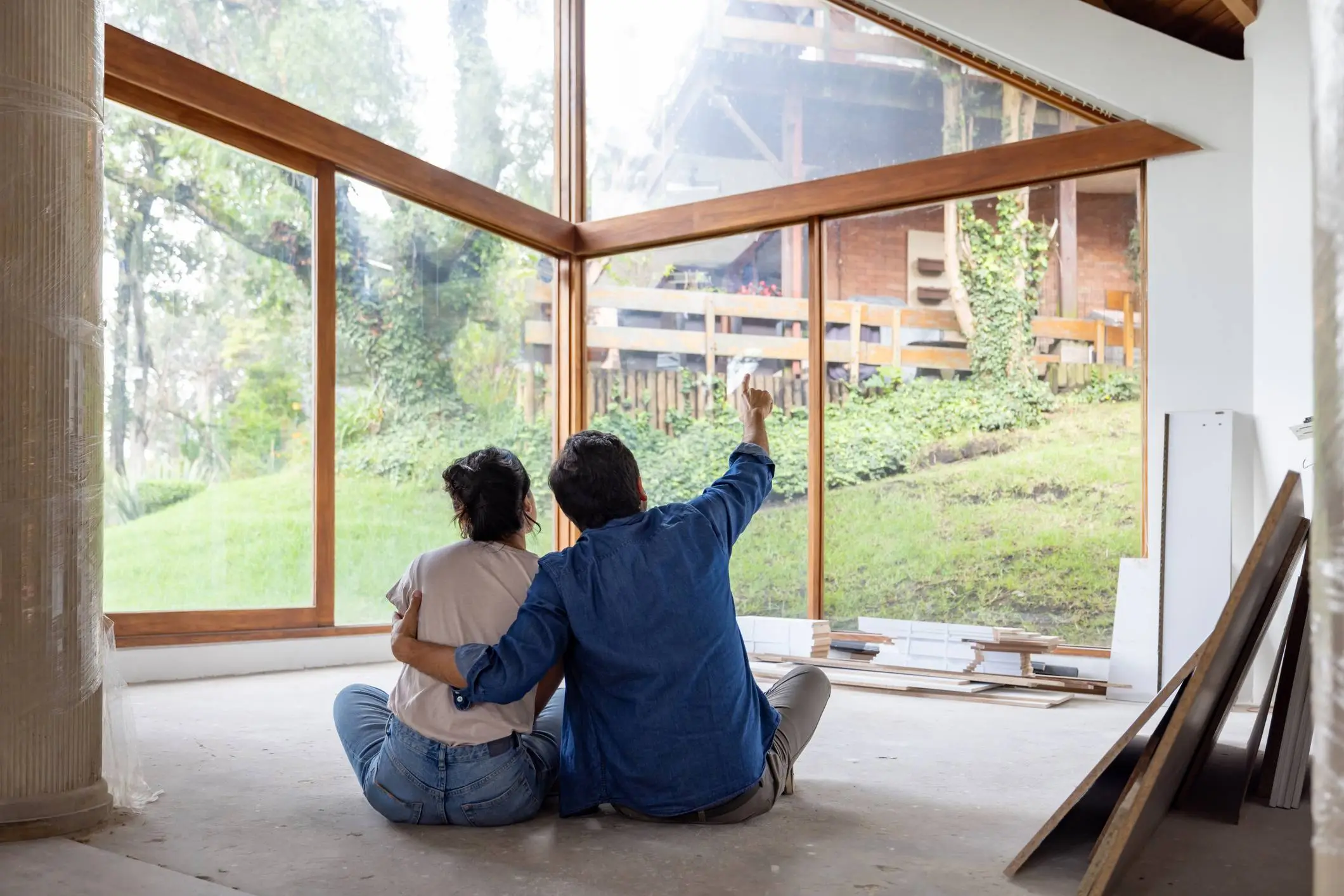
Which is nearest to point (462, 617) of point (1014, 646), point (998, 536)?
point (1014, 646)

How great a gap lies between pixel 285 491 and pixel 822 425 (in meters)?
3.08

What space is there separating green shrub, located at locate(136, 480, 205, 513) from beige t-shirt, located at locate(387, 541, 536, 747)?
3.23 meters

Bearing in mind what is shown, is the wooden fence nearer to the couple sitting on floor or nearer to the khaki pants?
the khaki pants

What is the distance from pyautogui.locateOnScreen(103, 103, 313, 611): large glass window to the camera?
5.14m

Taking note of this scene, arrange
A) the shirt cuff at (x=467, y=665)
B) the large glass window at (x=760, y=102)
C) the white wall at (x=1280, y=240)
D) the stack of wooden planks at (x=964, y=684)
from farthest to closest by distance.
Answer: the large glass window at (x=760, y=102) < the stack of wooden planks at (x=964, y=684) < the white wall at (x=1280, y=240) < the shirt cuff at (x=467, y=665)

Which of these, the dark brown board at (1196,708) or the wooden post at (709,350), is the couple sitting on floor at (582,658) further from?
the wooden post at (709,350)

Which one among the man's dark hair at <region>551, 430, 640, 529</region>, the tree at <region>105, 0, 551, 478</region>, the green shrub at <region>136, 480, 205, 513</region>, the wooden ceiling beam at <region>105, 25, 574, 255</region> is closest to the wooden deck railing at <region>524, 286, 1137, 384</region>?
the wooden ceiling beam at <region>105, 25, 574, 255</region>

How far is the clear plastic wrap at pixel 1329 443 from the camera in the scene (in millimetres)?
896

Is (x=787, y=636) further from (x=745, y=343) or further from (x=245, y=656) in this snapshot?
(x=245, y=656)

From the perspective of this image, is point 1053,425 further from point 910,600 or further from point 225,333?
point 225,333

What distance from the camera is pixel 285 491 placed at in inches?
229

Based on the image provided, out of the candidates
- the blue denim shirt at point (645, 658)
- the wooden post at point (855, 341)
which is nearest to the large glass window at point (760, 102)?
the wooden post at point (855, 341)

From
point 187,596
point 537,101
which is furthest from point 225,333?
point 537,101

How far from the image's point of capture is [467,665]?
235 centimetres
